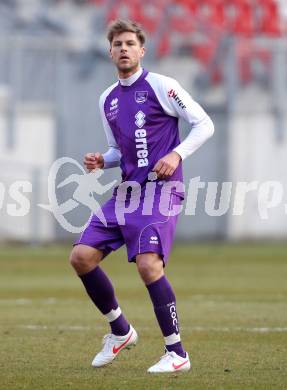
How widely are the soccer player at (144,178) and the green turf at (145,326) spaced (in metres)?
0.40

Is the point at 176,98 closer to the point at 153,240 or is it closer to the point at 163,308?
the point at 153,240

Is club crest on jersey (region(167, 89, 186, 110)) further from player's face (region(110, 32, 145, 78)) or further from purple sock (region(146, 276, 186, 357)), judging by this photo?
purple sock (region(146, 276, 186, 357))

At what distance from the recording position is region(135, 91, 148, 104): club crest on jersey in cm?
841

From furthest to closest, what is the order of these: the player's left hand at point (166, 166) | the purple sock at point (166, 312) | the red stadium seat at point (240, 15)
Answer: the red stadium seat at point (240, 15) → the purple sock at point (166, 312) → the player's left hand at point (166, 166)

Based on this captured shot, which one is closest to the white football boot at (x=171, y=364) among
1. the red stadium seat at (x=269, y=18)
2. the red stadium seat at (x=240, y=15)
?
the red stadium seat at (x=240, y=15)

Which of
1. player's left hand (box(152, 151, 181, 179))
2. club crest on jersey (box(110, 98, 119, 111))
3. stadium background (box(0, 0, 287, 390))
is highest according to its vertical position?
club crest on jersey (box(110, 98, 119, 111))

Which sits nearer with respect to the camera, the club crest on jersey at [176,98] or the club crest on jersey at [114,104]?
the club crest on jersey at [176,98]

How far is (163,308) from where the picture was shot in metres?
8.13

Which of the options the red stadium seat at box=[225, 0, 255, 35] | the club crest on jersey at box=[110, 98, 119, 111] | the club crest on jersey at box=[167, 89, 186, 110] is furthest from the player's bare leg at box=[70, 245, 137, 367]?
the red stadium seat at box=[225, 0, 255, 35]

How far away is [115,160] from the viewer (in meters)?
8.73

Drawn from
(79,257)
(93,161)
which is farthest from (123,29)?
(79,257)

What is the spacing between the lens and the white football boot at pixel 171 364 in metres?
8.07

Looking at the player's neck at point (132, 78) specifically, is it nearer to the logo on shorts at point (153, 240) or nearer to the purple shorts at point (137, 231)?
the purple shorts at point (137, 231)

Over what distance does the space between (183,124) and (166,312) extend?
58.1ft
